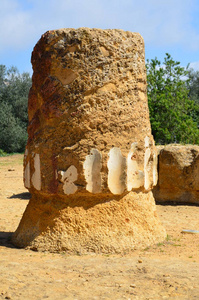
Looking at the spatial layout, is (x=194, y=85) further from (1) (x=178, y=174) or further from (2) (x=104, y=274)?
(2) (x=104, y=274)

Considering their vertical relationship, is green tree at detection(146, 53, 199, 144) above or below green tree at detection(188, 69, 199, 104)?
below

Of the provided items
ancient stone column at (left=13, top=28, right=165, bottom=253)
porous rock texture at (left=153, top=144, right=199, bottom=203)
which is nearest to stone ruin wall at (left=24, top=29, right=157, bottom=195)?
ancient stone column at (left=13, top=28, right=165, bottom=253)

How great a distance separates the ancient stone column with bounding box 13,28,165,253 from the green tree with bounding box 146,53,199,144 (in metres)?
10.1

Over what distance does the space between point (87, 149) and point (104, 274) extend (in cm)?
119

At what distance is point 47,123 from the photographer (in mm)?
4207

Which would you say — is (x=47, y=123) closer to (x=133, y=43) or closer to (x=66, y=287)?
(x=133, y=43)

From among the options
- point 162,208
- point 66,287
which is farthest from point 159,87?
point 66,287

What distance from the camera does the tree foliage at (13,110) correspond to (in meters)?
22.1

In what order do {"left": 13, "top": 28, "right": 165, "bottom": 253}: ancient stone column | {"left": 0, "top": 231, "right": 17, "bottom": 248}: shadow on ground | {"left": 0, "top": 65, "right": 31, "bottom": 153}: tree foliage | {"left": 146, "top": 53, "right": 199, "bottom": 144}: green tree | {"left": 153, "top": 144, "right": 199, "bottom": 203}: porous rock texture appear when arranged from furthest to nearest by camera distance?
1. {"left": 0, "top": 65, "right": 31, "bottom": 153}: tree foliage
2. {"left": 146, "top": 53, "right": 199, "bottom": 144}: green tree
3. {"left": 153, "top": 144, "right": 199, "bottom": 203}: porous rock texture
4. {"left": 0, "top": 231, "right": 17, "bottom": 248}: shadow on ground
5. {"left": 13, "top": 28, "right": 165, "bottom": 253}: ancient stone column

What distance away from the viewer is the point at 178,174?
7965 millimetres

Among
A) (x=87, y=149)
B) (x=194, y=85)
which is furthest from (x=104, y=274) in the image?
(x=194, y=85)

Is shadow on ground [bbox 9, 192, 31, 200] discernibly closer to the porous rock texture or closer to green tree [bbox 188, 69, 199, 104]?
the porous rock texture

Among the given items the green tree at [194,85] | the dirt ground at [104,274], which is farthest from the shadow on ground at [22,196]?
the green tree at [194,85]

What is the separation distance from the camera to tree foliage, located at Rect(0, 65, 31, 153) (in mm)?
22078
